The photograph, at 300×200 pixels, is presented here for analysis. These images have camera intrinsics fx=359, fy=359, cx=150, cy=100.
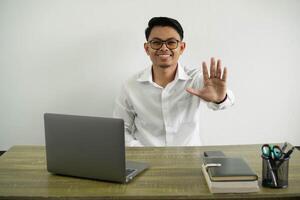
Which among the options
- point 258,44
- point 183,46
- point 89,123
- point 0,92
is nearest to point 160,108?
point 183,46

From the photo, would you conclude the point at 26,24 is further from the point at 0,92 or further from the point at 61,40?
the point at 0,92

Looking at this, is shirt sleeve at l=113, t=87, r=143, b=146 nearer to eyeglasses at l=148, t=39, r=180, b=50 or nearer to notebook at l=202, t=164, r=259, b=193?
eyeglasses at l=148, t=39, r=180, b=50

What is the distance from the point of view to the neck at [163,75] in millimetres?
2209

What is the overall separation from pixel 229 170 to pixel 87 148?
1.72 feet

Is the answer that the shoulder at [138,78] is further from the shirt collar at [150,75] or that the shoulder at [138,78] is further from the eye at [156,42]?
the eye at [156,42]

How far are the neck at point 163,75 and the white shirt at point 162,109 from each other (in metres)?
0.03

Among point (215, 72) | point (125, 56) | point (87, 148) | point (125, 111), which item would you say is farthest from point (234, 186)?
point (125, 56)

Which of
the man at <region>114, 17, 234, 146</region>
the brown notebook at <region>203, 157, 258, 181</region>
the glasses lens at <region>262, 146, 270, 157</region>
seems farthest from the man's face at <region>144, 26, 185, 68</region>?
the glasses lens at <region>262, 146, 270, 157</region>

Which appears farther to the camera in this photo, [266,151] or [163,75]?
[163,75]

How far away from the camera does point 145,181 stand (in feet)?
4.45

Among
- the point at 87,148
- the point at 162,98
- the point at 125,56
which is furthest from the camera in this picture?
the point at 125,56

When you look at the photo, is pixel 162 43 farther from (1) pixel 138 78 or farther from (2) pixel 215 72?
(2) pixel 215 72

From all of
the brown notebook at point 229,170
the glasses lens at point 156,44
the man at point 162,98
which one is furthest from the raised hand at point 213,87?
the brown notebook at point 229,170

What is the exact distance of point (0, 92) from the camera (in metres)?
2.45
